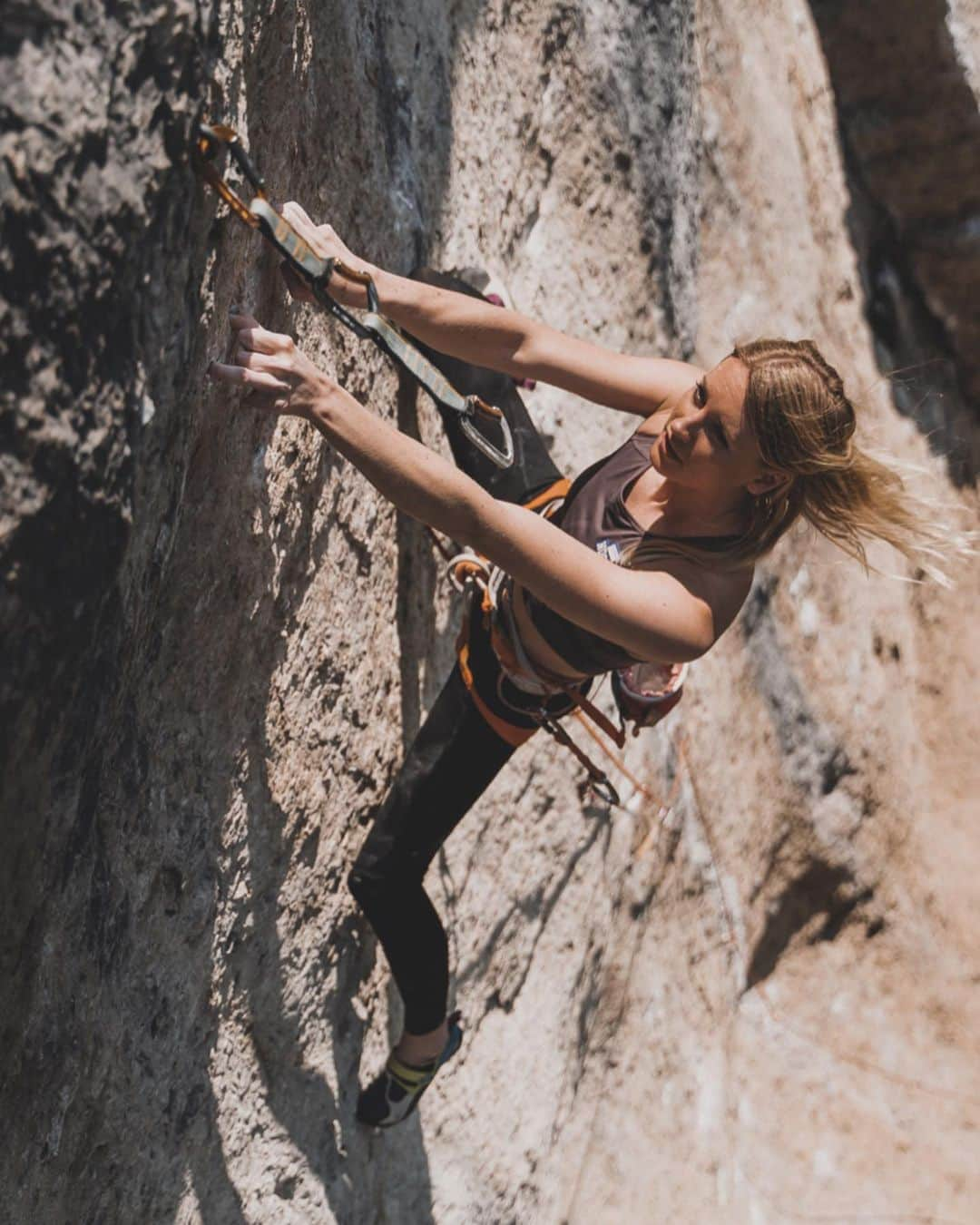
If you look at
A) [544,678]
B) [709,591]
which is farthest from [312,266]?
[544,678]

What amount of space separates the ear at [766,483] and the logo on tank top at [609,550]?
0.84ft

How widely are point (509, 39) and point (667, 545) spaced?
6.06 feet

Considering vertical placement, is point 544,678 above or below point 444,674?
below

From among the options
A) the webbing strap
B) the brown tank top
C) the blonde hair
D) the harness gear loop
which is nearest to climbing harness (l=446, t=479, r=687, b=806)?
the harness gear loop

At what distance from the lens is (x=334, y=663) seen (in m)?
2.69

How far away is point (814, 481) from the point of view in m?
2.25

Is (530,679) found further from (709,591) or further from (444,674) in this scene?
(444,674)

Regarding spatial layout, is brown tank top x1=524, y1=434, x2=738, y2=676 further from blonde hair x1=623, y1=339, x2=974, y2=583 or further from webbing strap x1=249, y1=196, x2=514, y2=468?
webbing strap x1=249, y1=196, x2=514, y2=468

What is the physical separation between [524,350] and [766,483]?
1.97 ft

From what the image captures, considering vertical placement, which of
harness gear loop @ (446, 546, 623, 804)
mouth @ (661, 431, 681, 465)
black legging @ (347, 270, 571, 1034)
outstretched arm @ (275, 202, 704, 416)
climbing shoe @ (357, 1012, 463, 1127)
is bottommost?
climbing shoe @ (357, 1012, 463, 1127)

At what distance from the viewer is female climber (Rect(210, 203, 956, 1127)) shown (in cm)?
188

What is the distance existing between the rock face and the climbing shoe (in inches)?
3.4

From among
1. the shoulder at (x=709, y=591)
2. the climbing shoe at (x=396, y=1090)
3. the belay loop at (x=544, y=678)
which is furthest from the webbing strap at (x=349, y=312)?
the climbing shoe at (x=396, y=1090)

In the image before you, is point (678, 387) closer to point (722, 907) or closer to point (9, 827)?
point (9, 827)
